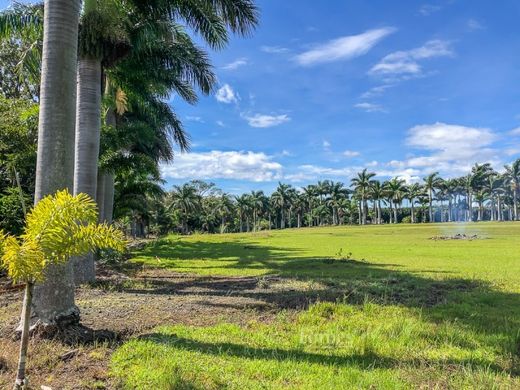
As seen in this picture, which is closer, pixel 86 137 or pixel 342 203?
pixel 86 137

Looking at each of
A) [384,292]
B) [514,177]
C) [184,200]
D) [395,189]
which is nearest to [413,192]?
[395,189]

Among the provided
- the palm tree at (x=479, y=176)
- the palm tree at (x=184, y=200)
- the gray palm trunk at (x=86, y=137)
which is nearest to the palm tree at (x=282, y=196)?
the palm tree at (x=184, y=200)

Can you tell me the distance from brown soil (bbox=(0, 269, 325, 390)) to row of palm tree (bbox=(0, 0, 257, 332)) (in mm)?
772

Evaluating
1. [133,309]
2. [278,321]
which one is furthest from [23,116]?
Result: [278,321]

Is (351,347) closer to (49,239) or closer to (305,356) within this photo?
(305,356)

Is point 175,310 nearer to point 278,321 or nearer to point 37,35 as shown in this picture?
point 278,321

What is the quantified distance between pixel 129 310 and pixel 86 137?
16.2 feet

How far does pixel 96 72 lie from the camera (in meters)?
10.7

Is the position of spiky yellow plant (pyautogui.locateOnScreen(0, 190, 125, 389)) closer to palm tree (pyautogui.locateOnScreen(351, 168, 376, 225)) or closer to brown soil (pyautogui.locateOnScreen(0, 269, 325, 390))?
brown soil (pyautogui.locateOnScreen(0, 269, 325, 390))

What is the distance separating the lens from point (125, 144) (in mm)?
16750

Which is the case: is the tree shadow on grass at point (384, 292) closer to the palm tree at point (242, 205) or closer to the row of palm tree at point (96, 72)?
the row of palm tree at point (96, 72)

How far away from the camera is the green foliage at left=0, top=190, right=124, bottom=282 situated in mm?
3777

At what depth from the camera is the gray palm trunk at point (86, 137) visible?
10336mm

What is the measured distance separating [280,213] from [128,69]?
3671 inches
